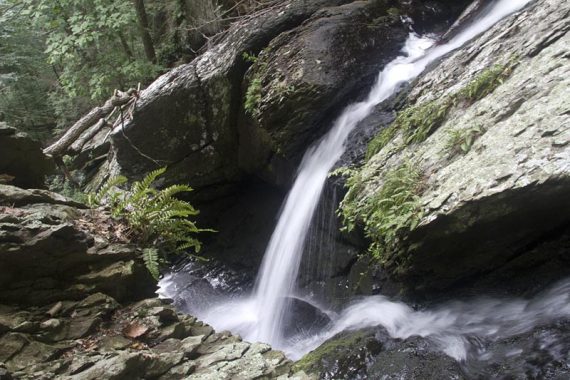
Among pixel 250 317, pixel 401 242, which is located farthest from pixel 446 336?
pixel 250 317

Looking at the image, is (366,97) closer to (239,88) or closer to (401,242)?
(239,88)

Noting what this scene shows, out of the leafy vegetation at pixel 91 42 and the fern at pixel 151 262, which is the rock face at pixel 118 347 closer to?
the fern at pixel 151 262

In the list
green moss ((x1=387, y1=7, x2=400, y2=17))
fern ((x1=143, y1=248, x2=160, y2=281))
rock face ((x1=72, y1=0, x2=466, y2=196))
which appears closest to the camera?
fern ((x1=143, y1=248, x2=160, y2=281))

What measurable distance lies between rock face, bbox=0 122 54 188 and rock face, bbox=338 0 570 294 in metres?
4.09

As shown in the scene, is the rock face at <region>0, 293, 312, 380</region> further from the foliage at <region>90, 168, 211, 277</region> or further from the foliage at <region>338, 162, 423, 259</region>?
the foliage at <region>338, 162, 423, 259</region>

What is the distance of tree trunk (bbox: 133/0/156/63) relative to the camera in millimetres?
11500

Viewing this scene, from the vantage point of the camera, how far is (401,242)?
4.51 m

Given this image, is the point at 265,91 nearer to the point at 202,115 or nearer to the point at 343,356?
the point at 202,115

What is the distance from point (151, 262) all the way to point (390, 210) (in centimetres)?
262

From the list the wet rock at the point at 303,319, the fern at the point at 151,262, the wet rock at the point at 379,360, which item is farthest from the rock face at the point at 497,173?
the fern at the point at 151,262

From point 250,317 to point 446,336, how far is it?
3154 mm

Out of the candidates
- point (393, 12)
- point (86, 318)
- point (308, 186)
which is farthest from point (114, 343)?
point (393, 12)

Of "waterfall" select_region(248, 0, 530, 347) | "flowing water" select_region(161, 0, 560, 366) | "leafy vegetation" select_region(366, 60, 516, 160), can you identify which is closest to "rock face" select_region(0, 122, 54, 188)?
"flowing water" select_region(161, 0, 560, 366)

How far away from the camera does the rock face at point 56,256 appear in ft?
13.0
